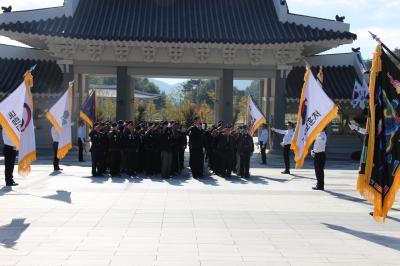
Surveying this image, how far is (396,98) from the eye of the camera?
280 inches

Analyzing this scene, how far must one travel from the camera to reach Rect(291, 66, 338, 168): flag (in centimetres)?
984

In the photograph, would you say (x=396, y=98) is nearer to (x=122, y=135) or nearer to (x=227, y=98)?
(x=122, y=135)

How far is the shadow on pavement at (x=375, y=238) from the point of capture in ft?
22.6

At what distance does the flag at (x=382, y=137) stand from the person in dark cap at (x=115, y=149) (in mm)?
8134

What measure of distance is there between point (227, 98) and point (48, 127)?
27.8ft

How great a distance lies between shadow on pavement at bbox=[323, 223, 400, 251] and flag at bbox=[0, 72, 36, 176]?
718 centimetres

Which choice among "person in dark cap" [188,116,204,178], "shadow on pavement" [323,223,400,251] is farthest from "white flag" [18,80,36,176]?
"shadow on pavement" [323,223,400,251]

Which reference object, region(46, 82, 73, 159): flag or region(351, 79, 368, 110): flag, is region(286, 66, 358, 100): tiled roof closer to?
region(351, 79, 368, 110): flag

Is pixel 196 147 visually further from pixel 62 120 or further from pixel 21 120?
pixel 21 120

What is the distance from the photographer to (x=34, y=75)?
21594 millimetres

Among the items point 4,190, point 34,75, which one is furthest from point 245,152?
point 34,75

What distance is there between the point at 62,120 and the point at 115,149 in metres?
1.84

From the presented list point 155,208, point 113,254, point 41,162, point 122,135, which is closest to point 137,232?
point 113,254

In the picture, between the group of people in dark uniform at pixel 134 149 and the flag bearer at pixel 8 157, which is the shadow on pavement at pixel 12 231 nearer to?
the flag bearer at pixel 8 157
